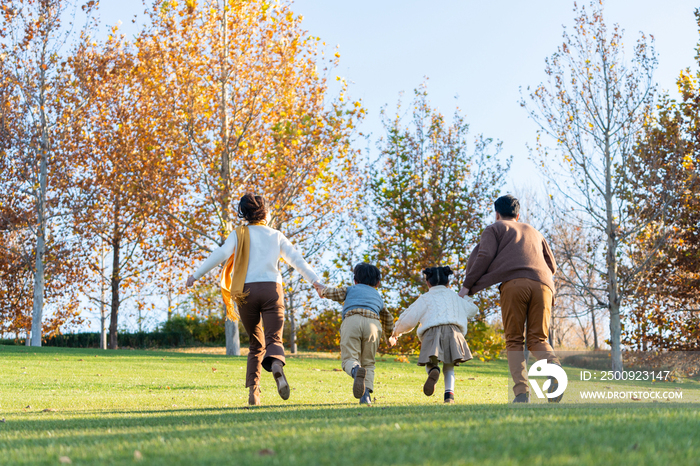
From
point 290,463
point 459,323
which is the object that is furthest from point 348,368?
point 290,463

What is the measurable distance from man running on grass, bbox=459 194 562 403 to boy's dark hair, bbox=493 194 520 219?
0.17 meters

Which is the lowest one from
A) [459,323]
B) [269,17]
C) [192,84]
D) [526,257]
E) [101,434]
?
[101,434]

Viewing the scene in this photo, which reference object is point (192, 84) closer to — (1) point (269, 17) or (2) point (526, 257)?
(1) point (269, 17)

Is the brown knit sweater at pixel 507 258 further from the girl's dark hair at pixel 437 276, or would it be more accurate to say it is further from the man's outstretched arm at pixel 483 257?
the girl's dark hair at pixel 437 276

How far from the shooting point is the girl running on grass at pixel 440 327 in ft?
21.0

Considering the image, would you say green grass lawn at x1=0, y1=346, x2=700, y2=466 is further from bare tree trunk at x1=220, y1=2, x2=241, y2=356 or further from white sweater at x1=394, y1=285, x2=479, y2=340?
bare tree trunk at x1=220, y1=2, x2=241, y2=356

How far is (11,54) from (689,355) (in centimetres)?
2566

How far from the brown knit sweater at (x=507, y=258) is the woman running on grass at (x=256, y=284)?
1.73m

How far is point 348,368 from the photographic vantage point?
A: 242 inches

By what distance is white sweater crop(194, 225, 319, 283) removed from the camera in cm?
610

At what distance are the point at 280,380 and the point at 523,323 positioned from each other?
251 cm

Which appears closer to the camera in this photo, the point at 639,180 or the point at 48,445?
the point at 48,445

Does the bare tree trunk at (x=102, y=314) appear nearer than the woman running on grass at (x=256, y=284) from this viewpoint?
No

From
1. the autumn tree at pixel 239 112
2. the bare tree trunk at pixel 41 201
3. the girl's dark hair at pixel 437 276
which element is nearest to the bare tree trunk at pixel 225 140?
the autumn tree at pixel 239 112
